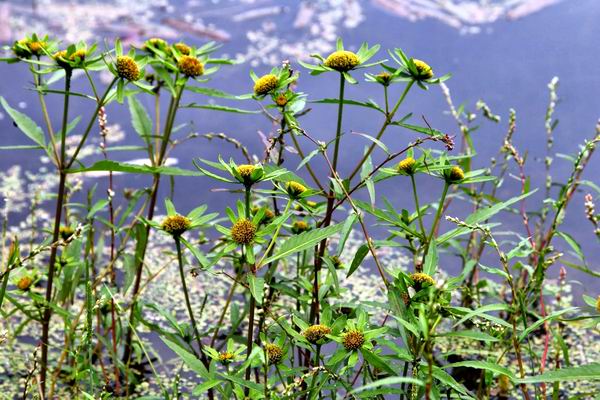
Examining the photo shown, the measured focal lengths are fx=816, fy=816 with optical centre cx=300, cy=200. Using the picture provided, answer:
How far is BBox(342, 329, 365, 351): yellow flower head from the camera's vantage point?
1354mm

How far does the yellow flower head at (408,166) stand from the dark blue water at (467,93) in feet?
4.60

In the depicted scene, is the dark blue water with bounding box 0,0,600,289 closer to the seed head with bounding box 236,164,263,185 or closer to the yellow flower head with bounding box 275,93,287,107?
the yellow flower head with bounding box 275,93,287,107

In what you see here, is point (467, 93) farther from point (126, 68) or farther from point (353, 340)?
point (353, 340)

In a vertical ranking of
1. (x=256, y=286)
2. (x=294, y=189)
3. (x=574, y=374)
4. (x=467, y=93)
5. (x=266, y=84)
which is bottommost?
(x=574, y=374)

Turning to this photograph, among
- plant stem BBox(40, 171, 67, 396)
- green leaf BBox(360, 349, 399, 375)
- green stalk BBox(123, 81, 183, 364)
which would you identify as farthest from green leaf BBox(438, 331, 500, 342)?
plant stem BBox(40, 171, 67, 396)

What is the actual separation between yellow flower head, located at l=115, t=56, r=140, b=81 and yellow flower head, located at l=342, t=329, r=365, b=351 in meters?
0.71

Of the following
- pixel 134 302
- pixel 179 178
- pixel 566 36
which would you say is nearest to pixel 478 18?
pixel 566 36

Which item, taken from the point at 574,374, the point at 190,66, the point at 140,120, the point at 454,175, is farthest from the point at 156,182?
the point at 574,374

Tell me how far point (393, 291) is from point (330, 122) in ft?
7.11

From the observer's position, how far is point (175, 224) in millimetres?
1558

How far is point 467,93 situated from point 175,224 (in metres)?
2.38

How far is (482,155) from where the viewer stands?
327 cm

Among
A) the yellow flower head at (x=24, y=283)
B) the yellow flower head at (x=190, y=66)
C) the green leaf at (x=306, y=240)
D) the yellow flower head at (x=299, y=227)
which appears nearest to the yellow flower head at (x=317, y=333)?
the green leaf at (x=306, y=240)

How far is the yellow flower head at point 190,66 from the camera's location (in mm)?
1850
